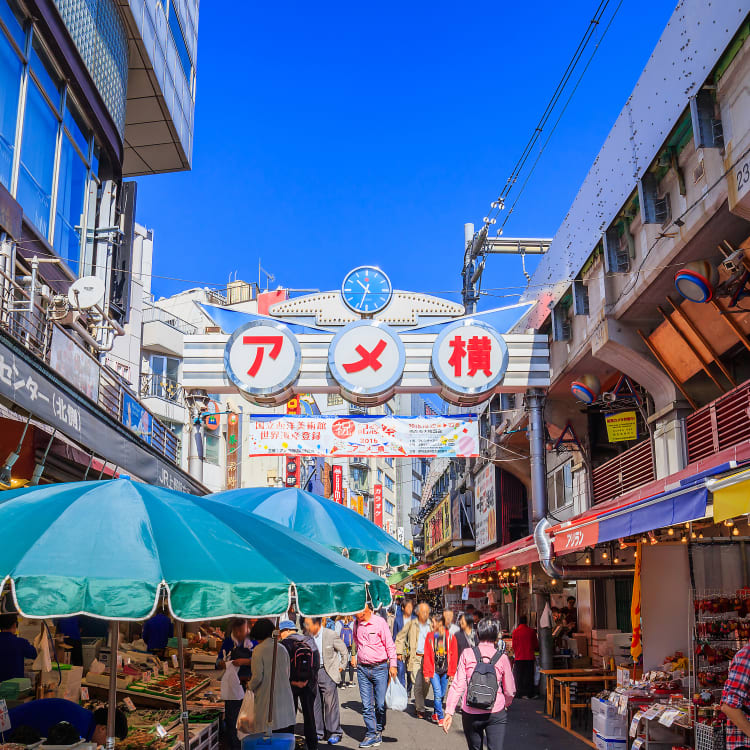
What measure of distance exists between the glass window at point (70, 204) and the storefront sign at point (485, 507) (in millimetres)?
16139

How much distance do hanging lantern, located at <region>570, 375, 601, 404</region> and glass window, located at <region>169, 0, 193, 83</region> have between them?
45.7 feet

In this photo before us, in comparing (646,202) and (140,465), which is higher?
(646,202)

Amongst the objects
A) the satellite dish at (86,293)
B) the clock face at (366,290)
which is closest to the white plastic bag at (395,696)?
the satellite dish at (86,293)

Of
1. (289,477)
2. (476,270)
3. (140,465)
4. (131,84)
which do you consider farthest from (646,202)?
(289,477)

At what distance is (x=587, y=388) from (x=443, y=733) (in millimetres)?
6979

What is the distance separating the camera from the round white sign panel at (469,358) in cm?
1655

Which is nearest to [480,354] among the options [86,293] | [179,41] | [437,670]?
[437,670]

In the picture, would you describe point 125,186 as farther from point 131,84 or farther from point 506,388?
point 506,388

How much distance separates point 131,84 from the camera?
18.6 meters

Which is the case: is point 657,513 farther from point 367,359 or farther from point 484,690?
point 367,359

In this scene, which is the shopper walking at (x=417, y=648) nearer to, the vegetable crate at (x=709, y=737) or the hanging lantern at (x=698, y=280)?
the vegetable crate at (x=709, y=737)

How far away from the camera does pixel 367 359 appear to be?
16.9 meters

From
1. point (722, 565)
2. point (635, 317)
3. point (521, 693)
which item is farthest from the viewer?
point (521, 693)

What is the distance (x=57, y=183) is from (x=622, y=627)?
15.1m
